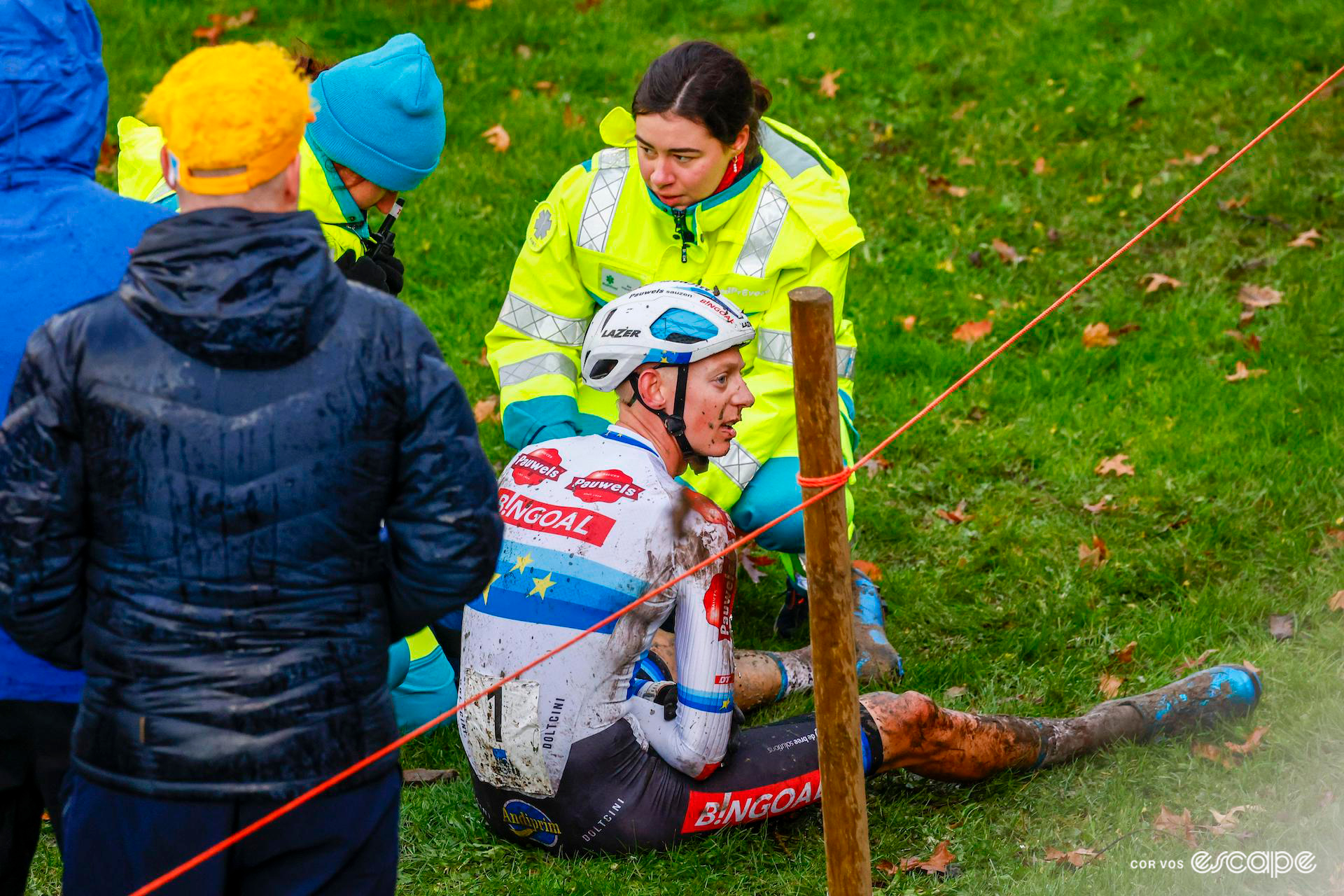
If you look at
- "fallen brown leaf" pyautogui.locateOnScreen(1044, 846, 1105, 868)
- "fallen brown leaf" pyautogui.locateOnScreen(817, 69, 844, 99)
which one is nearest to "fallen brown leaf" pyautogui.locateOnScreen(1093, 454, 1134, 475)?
"fallen brown leaf" pyautogui.locateOnScreen(1044, 846, 1105, 868)

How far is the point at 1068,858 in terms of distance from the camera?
12.4 ft

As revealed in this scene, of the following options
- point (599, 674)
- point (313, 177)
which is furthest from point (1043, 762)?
point (313, 177)

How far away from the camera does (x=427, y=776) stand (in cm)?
423

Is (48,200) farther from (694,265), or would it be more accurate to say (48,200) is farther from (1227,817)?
(1227,817)

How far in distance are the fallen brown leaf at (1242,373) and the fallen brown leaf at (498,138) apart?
4.14 metres

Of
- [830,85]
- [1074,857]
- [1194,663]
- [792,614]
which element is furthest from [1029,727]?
[830,85]

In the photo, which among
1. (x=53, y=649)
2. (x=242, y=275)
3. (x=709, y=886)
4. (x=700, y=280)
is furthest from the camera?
(x=700, y=280)

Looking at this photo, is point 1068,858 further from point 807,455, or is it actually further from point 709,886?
point 807,455

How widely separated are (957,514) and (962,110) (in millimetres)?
3636

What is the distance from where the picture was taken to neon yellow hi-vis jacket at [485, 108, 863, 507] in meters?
4.62

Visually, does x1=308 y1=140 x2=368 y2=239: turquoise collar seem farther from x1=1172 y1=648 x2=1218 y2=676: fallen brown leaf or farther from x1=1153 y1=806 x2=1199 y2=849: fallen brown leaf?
x1=1172 y1=648 x2=1218 y2=676: fallen brown leaf

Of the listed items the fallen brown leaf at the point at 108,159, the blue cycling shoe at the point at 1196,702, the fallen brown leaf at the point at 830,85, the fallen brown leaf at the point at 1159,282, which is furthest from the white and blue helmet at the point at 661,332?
the fallen brown leaf at the point at 108,159

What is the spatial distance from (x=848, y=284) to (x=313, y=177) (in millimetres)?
3624

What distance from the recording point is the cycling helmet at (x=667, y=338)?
358 centimetres
